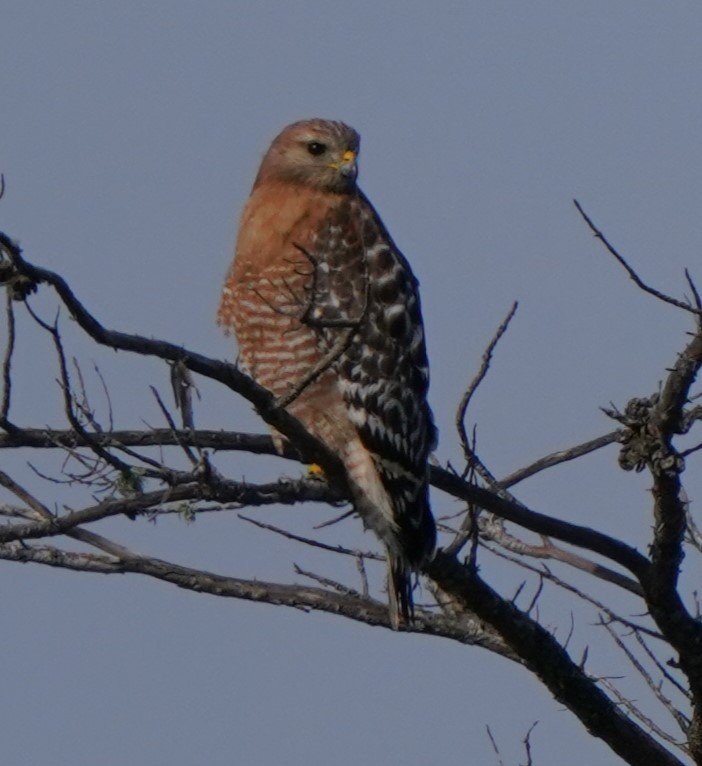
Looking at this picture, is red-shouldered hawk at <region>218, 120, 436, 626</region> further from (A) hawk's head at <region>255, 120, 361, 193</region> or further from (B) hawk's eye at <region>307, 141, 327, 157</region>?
(B) hawk's eye at <region>307, 141, 327, 157</region>

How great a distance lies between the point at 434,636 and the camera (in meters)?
6.72

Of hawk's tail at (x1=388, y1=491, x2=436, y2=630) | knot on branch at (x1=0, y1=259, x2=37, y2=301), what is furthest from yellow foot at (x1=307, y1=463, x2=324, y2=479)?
knot on branch at (x1=0, y1=259, x2=37, y2=301)

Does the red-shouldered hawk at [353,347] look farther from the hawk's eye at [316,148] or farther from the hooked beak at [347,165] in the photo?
the hawk's eye at [316,148]

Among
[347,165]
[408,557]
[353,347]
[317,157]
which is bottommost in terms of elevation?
[408,557]

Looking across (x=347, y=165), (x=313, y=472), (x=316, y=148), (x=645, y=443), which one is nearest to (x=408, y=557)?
(x=313, y=472)

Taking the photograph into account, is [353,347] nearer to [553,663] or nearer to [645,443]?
[553,663]

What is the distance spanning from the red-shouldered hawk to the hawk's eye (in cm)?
45

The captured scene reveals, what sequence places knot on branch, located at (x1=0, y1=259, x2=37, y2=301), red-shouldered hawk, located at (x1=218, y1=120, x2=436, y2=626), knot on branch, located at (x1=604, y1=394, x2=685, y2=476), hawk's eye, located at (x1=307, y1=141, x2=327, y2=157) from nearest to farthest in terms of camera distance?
knot on branch, located at (x1=0, y1=259, x2=37, y2=301) < knot on branch, located at (x1=604, y1=394, x2=685, y2=476) < red-shouldered hawk, located at (x1=218, y1=120, x2=436, y2=626) < hawk's eye, located at (x1=307, y1=141, x2=327, y2=157)

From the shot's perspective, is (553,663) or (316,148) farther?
(316,148)

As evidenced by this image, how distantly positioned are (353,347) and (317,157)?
58.2 inches

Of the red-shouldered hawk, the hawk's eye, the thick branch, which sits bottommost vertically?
the thick branch

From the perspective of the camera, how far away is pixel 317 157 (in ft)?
27.3

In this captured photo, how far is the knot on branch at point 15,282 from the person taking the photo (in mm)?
4523

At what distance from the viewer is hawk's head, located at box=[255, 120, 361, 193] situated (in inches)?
323
